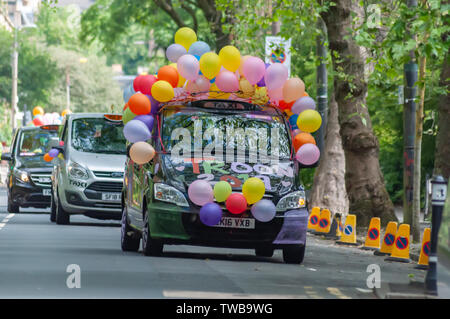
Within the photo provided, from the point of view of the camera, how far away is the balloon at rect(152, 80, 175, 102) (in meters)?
15.2

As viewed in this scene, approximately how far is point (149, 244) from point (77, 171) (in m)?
7.06

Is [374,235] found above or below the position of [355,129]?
below

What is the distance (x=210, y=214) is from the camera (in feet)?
45.1

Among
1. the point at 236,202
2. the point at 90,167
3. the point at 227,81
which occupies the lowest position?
the point at 90,167

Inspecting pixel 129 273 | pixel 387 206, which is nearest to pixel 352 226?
pixel 387 206

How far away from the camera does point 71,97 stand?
105125 mm

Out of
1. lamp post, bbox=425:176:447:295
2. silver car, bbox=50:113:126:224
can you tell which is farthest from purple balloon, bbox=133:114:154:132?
silver car, bbox=50:113:126:224

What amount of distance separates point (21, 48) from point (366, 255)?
61.5 meters

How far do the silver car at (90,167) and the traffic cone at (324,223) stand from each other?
3.89 meters

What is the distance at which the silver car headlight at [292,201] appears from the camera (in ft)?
46.4

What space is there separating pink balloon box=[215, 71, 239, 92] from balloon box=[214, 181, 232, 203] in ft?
6.97

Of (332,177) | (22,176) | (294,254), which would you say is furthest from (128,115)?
(332,177)

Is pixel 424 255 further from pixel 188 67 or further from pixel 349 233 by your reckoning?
pixel 349 233
